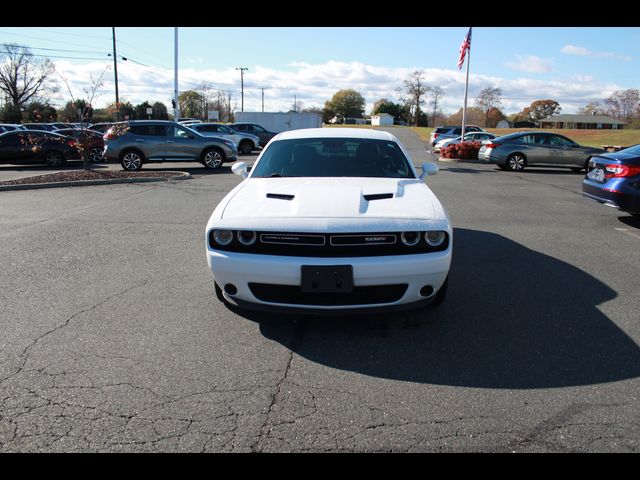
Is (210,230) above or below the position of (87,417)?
above

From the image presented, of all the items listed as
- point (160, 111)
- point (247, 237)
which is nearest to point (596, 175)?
point (247, 237)

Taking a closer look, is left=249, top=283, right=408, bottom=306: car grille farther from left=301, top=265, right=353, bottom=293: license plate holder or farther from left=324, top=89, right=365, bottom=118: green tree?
left=324, top=89, right=365, bottom=118: green tree

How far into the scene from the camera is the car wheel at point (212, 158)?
57.0ft

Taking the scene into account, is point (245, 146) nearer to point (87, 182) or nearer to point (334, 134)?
point (87, 182)

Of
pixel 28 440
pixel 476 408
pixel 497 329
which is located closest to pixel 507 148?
pixel 497 329

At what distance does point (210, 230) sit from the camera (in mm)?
3691

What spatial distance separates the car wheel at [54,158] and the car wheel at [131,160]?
4.09m

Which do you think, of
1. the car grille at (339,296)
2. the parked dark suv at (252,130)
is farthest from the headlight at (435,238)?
the parked dark suv at (252,130)

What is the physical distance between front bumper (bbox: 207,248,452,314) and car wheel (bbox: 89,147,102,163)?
745 inches

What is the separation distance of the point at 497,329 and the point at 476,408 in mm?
1244

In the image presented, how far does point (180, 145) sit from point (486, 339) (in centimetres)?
1532

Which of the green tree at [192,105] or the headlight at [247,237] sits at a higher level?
the green tree at [192,105]

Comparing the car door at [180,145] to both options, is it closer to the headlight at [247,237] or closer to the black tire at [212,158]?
the black tire at [212,158]
